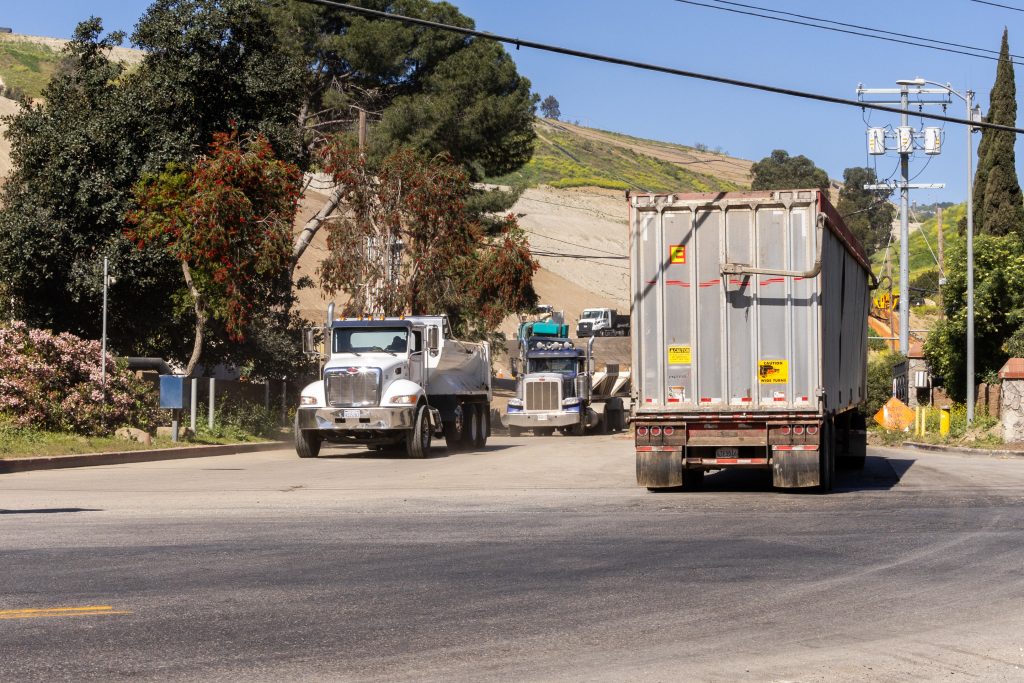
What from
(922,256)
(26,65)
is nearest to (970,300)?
(922,256)

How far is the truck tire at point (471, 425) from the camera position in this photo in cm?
3041

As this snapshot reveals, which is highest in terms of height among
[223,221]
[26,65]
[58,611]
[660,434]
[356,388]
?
[26,65]

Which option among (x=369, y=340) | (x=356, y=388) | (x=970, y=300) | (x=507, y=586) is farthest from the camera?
(x=970, y=300)

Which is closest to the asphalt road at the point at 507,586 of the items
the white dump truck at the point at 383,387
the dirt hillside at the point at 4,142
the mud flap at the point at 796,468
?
the mud flap at the point at 796,468

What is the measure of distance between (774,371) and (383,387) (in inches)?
417

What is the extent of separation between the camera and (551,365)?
137ft

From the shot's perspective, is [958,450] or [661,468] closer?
[661,468]

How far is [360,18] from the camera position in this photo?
47688 millimetres

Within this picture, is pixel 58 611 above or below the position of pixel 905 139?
below

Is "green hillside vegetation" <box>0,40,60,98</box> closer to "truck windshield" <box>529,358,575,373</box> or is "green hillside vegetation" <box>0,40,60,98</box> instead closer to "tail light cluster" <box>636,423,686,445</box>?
"truck windshield" <box>529,358,575,373</box>

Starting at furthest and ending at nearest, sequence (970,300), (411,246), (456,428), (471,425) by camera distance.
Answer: (411,246)
(970,300)
(471,425)
(456,428)

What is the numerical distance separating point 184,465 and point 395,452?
6622mm

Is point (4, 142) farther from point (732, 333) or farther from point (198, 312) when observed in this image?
point (732, 333)

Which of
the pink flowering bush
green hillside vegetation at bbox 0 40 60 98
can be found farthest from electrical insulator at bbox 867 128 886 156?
green hillside vegetation at bbox 0 40 60 98
